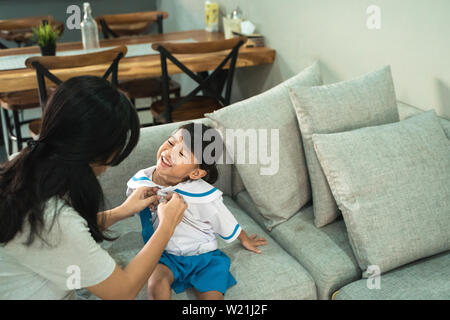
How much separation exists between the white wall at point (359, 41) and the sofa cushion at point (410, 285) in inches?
25.1

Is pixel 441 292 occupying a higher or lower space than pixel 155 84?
lower

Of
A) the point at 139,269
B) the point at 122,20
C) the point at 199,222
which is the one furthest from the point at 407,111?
the point at 122,20

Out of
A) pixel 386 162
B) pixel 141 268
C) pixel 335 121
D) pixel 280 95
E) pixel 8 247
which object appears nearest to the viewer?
pixel 8 247

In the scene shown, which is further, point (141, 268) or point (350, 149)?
point (350, 149)

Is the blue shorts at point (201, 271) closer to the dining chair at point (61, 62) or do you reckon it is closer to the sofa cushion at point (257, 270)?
the sofa cushion at point (257, 270)

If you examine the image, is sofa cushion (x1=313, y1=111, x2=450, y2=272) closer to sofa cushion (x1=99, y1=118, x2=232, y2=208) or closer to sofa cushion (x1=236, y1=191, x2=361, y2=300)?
sofa cushion (x1=236, y1=191, x2=361, y2=300)

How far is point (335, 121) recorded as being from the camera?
5.50 ft

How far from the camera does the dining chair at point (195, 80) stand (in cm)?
241

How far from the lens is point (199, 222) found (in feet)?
5.00

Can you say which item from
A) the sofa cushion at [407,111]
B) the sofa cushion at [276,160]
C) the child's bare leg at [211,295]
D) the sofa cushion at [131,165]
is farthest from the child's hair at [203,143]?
the sofa cushion at [407,111]

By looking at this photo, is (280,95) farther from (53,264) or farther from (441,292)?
(53,264)

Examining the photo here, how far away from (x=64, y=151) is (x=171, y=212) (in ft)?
1.29

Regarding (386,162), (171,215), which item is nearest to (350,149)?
(386,162)

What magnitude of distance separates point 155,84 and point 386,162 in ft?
6.45
